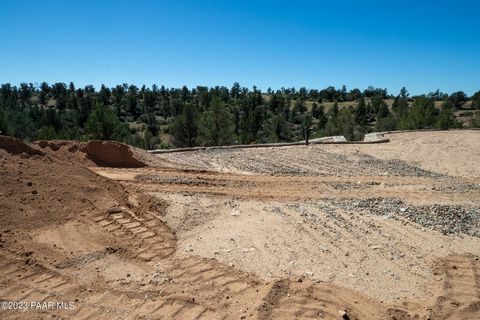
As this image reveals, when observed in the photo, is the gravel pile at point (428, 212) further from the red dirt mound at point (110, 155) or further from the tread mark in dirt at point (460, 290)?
the red dirt mound at point (110, 155)

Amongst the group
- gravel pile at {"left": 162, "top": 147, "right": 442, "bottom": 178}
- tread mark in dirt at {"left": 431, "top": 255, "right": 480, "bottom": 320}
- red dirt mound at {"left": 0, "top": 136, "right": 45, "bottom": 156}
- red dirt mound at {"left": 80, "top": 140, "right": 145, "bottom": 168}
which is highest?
red dirt mound at {"left": 0, "top": 136, "right": 45, "bottom": 156}

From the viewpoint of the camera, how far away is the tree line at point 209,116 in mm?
32312

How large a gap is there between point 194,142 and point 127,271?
28691 mm

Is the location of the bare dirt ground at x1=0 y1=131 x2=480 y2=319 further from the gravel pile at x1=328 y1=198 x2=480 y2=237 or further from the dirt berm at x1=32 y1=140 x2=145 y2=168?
the dirt berm at x1=32 y1=140 x2=145 y2=168

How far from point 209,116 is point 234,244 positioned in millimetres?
25855

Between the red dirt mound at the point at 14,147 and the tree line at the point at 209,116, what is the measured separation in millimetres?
13861

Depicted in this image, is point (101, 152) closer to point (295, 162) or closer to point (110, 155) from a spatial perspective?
point (110, 155)

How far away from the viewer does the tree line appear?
32.3 metres

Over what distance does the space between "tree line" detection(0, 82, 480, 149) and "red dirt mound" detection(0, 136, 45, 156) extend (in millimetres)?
13861

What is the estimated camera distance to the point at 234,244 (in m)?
7.00

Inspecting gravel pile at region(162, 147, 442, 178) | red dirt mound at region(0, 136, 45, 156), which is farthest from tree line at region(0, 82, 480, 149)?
red dirt mound at region(0, 136, 45, 156)

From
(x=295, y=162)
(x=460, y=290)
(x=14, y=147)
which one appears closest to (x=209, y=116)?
(x=295, y=162)

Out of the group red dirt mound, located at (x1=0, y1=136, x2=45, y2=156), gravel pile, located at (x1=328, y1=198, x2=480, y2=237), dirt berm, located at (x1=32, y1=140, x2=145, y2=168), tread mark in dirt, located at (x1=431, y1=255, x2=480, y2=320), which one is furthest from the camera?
dirt berm, located at (x1=32, y1=140, x2=145, y2=168)

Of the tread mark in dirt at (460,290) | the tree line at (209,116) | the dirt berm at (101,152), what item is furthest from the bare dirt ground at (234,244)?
the tree line at (209,116)
